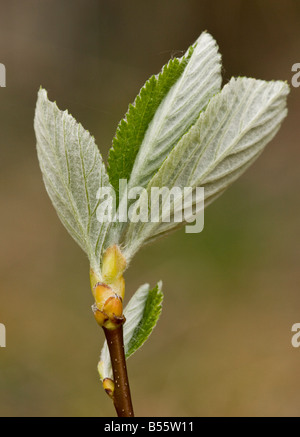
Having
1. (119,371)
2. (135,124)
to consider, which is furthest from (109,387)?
(135,124)

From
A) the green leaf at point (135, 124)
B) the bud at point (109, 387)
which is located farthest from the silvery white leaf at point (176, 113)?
the bud at point (109, 387)

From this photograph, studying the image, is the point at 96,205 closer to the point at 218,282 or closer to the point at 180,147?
the point at 180,147

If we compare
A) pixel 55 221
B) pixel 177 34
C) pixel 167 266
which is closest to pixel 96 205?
pixel 167 266

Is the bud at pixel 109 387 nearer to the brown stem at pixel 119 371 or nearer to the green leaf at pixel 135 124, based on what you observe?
the brown stem at pixel 119 371

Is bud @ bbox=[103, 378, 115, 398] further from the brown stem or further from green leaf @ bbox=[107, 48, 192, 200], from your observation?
green leaf @ bbox=[107, 48, 192, 200]

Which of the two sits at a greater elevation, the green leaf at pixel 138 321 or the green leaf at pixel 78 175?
the green leaf at pixel 78 175
